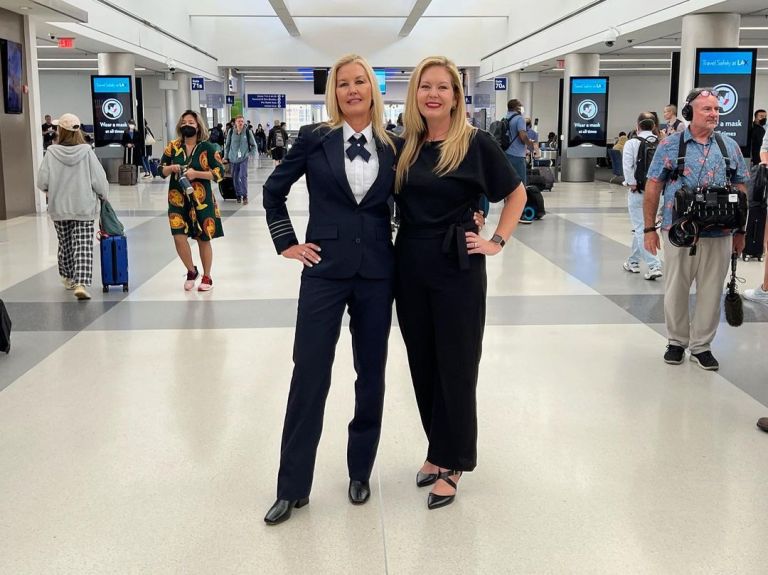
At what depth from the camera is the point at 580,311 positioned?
7.34 meters

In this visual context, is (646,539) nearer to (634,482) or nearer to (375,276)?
(634,482)

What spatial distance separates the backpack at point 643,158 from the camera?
8594mm

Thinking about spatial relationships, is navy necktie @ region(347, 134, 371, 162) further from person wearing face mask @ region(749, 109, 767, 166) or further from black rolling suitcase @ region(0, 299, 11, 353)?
person wearing face mask @ region(749, 109, 767, 166)

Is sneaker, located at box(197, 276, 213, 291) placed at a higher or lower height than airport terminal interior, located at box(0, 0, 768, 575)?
higher

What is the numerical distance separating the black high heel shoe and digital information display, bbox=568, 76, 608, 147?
789 inches

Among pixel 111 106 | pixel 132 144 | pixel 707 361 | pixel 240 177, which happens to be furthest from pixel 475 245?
pixel 132 144

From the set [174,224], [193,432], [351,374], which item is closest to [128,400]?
[193,432]

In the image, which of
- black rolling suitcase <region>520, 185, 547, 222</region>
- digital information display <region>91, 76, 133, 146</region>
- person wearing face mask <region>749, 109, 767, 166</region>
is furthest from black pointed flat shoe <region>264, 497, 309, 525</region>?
digital information display <region>91, 76, 133, 146</region>

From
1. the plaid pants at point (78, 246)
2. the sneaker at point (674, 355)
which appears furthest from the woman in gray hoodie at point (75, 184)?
the sneaker at point (674, 355)

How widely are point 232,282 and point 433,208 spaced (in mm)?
5723

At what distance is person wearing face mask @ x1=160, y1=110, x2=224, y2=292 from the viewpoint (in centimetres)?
796

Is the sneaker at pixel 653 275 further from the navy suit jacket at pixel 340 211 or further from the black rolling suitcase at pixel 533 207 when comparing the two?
the navy suit jacket at pixel 340 211

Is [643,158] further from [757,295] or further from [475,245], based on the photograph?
[475,245]

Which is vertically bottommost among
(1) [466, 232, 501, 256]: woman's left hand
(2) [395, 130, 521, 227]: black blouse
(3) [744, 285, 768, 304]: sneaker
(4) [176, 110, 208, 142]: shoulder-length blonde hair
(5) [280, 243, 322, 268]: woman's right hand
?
(3) [744, 285, 768, 304]: sneaker
